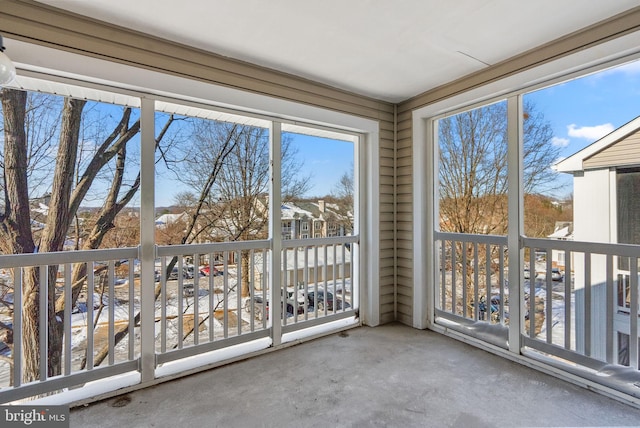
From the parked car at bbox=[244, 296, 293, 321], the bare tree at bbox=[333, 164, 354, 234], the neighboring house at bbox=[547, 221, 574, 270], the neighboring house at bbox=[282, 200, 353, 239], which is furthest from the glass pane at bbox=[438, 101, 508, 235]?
the parked car at bbox=[244, 296, 293, 321]

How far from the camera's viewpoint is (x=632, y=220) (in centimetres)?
212

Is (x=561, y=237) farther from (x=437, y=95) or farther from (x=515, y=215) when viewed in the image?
(x=437, y=95)

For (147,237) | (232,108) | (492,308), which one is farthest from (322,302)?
(232,108)

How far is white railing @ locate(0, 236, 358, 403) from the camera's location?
2.08 meters

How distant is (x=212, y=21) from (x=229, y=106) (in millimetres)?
653

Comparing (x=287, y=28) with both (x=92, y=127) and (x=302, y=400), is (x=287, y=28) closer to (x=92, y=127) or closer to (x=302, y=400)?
(x=92, y=127)

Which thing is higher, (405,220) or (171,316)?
(405,220)

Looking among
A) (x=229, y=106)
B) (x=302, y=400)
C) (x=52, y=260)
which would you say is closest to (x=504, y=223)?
(x=302, y=400)

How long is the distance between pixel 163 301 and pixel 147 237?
539 mm

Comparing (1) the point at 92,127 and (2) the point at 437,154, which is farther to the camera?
(2) the point at 437,154

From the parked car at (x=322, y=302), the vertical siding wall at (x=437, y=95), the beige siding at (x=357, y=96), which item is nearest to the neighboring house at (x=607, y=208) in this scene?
the vertical siding wall at (x=437, y=95)

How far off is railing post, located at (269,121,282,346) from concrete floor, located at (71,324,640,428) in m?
0.33

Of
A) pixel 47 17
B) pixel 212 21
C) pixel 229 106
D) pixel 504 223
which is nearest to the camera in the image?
pixel 47 17

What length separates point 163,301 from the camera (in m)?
2.48
